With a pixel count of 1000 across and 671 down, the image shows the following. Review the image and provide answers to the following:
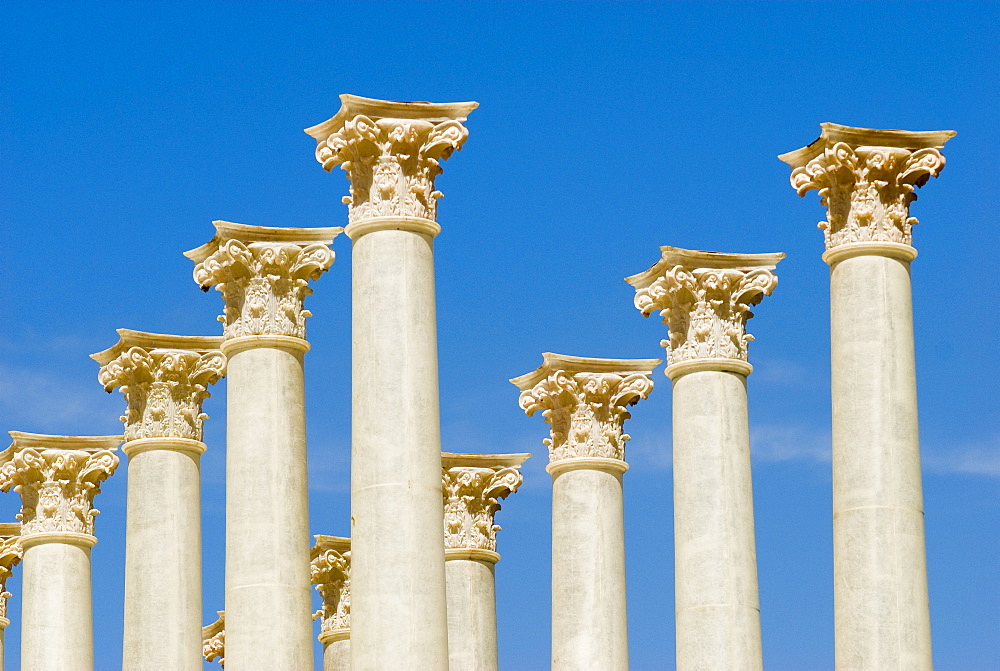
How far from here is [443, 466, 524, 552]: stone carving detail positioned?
484ft

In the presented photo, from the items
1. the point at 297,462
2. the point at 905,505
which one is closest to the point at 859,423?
the point at 905,505

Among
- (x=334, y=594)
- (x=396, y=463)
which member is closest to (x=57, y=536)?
(x=334, y=594)

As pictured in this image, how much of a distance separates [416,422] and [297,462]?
15257 millimetres

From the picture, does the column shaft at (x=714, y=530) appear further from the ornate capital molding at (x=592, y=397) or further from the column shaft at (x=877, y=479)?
the ornate capital molding at (x=592, y=397)

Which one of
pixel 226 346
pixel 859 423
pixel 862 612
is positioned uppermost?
pixel 226 346

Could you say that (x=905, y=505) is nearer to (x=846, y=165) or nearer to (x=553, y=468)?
(x=846, y=165)

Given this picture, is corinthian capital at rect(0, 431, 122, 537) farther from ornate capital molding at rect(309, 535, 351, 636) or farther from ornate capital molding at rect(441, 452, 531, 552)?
ornate capital molding at rect(441, 452, 531, 552)

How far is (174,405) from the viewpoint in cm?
13200

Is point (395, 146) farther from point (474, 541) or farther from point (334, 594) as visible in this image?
point (334, 594)

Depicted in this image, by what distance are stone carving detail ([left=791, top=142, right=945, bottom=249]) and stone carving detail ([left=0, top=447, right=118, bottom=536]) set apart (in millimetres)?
56190

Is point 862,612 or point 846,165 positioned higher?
point 846,165

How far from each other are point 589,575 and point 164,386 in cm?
2611

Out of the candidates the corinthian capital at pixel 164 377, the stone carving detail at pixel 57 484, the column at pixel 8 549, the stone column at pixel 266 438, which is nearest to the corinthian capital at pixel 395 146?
the stone column at pixel 266 438

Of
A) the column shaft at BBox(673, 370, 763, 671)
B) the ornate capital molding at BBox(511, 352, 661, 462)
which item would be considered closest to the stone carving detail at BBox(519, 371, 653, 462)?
the ornate capital molding at BBox(511, 352, 661, 462)
